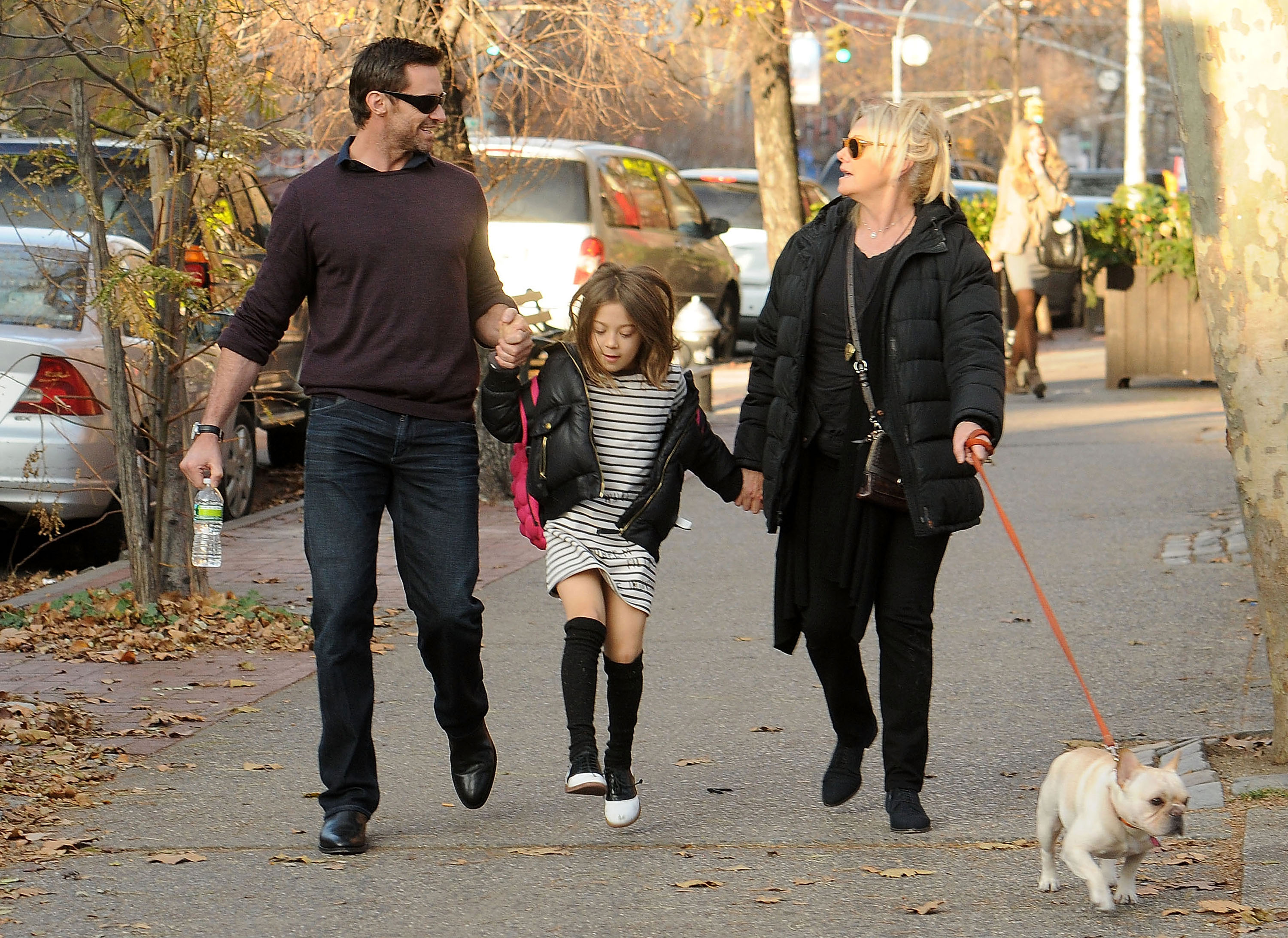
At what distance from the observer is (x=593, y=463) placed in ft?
15.2

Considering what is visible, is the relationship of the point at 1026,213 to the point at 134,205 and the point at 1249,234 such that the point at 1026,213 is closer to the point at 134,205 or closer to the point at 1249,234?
the point at 134,205

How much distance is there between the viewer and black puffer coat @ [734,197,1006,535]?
439cm

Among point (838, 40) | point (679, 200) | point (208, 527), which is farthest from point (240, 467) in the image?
point (679, 200)

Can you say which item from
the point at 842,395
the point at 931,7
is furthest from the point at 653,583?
the point at 931,7

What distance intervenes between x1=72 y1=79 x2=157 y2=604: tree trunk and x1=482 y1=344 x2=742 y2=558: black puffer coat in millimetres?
2614

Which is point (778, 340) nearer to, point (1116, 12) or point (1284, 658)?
point (1284, 658)

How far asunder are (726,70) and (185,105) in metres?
10.0

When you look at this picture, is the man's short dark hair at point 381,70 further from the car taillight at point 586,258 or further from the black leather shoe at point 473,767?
the car taillight at point 586,258

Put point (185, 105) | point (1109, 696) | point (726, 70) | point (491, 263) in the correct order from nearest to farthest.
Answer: point (491, 263) < point (1109, 696) < point (185, 105) < point (726, 70)

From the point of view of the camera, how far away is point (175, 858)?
454 centimetres

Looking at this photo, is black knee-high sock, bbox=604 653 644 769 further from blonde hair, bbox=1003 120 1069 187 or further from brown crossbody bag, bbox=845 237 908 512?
blonde hair, bbox=1003 120 1069 187

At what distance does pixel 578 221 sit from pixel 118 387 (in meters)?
7.30

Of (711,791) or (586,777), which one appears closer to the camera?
(586,777)

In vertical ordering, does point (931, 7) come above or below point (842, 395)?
above
